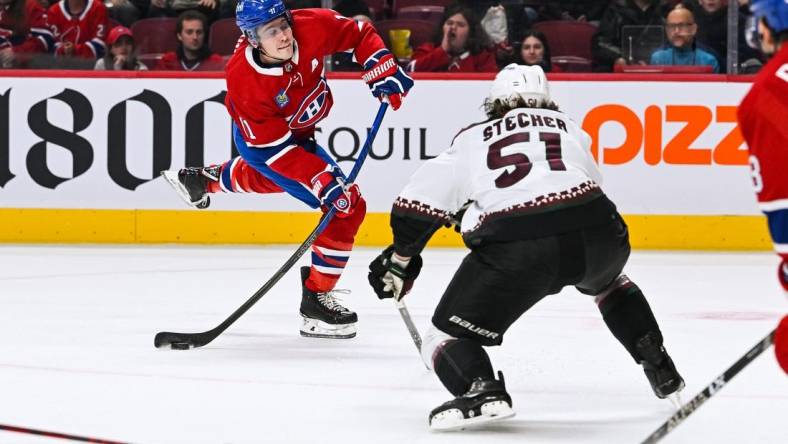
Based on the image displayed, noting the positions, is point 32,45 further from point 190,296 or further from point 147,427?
point 147,427

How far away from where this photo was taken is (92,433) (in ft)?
9.45

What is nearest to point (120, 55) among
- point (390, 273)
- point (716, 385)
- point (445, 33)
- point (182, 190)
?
point (445, 33)

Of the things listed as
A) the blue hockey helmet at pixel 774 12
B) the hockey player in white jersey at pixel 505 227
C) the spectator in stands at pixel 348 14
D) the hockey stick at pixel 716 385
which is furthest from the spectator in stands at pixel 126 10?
the blue hockey helmet at pixel 774 12

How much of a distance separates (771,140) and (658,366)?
3.98ft

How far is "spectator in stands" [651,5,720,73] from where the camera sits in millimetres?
6199

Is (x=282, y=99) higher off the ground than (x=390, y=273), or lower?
higher

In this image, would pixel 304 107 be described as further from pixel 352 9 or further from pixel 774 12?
pixel 774 12

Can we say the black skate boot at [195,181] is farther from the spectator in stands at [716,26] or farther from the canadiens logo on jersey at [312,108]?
the spectator in stands at [716,26]

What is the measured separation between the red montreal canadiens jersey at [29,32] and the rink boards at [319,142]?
165 mm

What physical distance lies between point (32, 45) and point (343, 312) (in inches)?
120

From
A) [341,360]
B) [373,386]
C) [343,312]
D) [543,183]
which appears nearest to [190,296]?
[343,312]

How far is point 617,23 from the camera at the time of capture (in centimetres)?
625

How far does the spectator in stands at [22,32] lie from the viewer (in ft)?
21.4

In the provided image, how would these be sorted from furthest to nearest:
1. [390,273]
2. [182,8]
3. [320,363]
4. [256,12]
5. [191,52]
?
[182,8] → [191,52] → [256,12] → [320,363] → [390,273]
